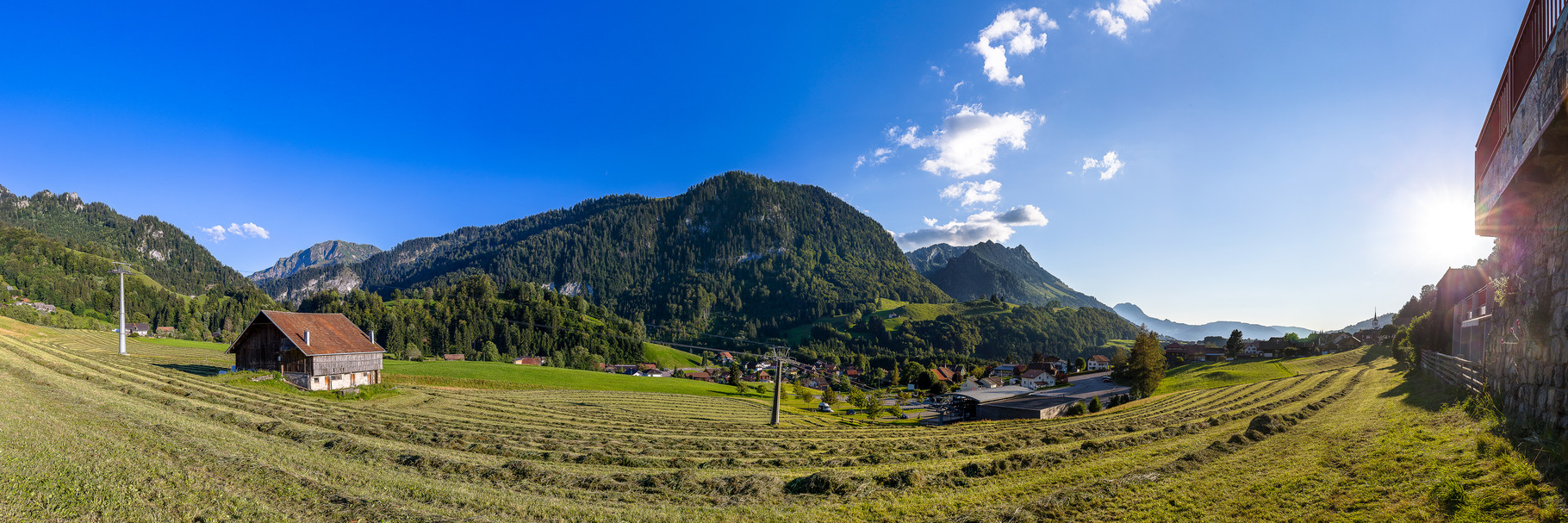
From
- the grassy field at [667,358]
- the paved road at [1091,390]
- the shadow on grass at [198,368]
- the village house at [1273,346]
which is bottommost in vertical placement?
the grassy field at [667,358]

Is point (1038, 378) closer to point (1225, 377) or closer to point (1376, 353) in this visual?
point (1225, 377)

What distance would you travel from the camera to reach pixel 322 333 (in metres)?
48.8

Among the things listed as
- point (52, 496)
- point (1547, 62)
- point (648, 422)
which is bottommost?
point (648, 422)

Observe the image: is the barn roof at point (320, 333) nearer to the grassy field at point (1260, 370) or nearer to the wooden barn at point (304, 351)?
the wooden barn at point (304, 351)

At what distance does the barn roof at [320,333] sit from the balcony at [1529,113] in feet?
211

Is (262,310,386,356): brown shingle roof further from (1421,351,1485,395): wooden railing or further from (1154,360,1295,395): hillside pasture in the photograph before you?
(1154,360,1295,395): hillside pasture

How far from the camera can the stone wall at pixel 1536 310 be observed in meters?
8.80

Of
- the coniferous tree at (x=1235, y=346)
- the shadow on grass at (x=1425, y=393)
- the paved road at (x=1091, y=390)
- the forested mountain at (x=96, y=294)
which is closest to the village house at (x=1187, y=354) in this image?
the coniferous tree at (x=1235, y=346)

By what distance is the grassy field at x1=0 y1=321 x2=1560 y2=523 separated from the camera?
937 cm

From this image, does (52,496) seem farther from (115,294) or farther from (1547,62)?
(115,294)

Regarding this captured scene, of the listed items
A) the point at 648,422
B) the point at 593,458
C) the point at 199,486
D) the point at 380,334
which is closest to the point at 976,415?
the point at 648,422

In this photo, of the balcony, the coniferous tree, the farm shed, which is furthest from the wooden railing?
the coniferous tree

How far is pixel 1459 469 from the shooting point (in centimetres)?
902

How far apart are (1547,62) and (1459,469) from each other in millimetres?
6708
